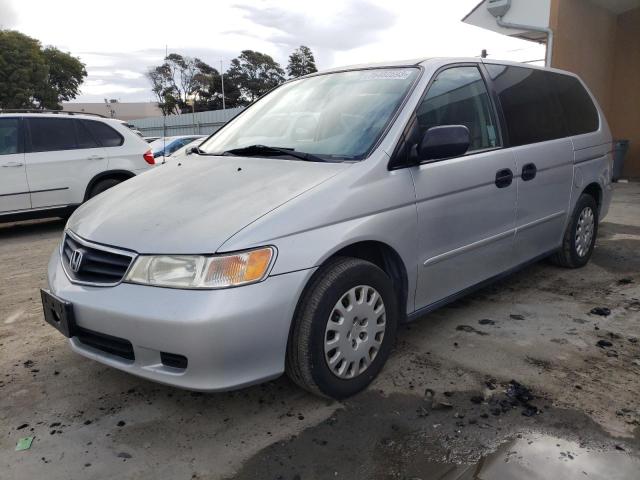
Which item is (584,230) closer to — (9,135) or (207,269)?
(207,269)

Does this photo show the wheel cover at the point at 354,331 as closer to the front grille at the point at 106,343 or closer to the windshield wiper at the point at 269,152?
the windshield wiper at the point at 269,152

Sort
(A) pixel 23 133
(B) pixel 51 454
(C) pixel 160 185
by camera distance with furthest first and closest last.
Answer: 1. (A) pixel 23 133
2. (C) pixel 160 185
3. (B) pixel 51 454

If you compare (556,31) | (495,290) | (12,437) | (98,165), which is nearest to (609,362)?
(495,290)

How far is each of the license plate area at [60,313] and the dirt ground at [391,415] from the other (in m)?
0.45

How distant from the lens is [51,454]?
94.0 inches

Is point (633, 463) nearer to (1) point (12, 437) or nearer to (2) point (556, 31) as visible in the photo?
(1) point (12, 437)

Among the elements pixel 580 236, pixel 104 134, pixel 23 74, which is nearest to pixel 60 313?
pixel 580 236

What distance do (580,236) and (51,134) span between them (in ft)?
21.8

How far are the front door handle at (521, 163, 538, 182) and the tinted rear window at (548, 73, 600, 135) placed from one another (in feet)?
2.85

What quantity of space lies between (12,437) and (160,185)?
4.77 feet

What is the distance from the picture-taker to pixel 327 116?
3.26 metres

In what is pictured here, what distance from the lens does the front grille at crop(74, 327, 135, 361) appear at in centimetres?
243

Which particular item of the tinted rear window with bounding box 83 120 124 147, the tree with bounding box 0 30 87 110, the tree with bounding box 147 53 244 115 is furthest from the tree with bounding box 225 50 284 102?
the tinted rear window with bounding box 83 120 124 147

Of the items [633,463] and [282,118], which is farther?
[282,118]
